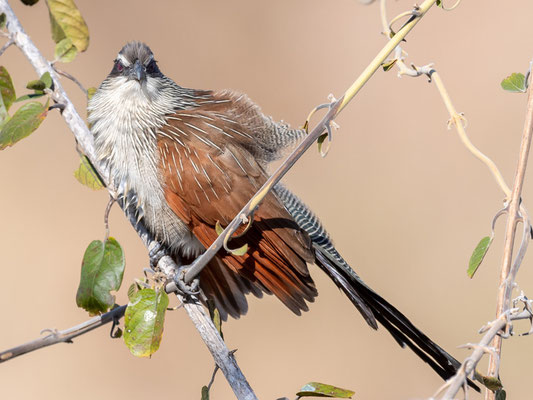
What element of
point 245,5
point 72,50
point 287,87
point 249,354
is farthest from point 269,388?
point 245,5

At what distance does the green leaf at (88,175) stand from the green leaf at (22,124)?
12.1 inches

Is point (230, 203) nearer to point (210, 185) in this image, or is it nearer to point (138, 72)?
point (210, 185)

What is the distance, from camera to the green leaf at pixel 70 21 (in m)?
1.59

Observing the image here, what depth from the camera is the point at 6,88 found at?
1.56 meters

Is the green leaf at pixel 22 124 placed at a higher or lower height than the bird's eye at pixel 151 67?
lower

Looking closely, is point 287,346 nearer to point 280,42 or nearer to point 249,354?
point 249,354

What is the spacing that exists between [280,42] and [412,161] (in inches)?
63.6

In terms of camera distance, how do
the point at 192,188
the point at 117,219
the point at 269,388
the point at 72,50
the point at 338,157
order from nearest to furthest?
Answer: 1. the point at 72,50
2. the point at 192,188
3. the point at 269,388
4. the point at 117,219
5. the point at 338,157

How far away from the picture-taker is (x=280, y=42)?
232 inches

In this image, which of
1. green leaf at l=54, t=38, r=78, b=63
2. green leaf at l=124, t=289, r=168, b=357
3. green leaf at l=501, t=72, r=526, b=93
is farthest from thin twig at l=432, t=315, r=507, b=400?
green leaf at l=54, t=38, r=78, b=63

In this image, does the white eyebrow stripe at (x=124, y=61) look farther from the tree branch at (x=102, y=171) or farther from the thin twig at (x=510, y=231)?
the thin twig at (x=510, y=231)

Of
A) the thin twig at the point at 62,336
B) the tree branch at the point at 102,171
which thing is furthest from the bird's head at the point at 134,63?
the thin twig at the point at 62,336

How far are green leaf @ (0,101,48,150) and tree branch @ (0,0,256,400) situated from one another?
12 cm

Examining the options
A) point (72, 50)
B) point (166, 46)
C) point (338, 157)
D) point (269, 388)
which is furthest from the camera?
point (166, 46)
